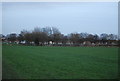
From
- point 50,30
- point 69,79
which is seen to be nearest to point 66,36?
point 50,30

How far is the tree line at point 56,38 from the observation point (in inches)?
2544

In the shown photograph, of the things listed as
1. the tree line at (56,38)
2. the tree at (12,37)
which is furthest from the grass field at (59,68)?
the tree at (12,37)

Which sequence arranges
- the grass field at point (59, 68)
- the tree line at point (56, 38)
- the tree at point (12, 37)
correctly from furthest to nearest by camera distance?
1. the tree at point (12, 37)
2. the tree line at point (56, 38)
3. the grass field at point (59, 68)

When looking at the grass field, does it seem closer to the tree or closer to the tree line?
the tree line

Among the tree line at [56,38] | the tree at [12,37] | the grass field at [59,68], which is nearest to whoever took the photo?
the grass field at [59,68]

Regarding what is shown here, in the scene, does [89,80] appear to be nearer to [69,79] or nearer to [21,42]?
[69,79]

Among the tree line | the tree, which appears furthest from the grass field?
the tree

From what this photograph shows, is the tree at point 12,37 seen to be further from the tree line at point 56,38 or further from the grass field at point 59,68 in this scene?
the grass field at point 59,68

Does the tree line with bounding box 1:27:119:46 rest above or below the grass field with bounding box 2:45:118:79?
above

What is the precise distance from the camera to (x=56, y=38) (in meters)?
68.1

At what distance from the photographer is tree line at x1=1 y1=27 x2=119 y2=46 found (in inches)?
2544

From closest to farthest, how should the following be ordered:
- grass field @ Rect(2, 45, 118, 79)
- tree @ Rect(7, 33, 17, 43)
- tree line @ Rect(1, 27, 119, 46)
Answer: grass field @ Rect(2, 45, 118, 79) → tree line @ Rect(1, 27, 119, 46) → tree @ Rect(7, 33, 17, 43)

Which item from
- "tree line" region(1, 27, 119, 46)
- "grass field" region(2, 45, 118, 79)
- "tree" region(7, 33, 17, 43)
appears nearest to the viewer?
"grass field" region(2, 45, 118, 79)

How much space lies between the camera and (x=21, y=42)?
70000mm
